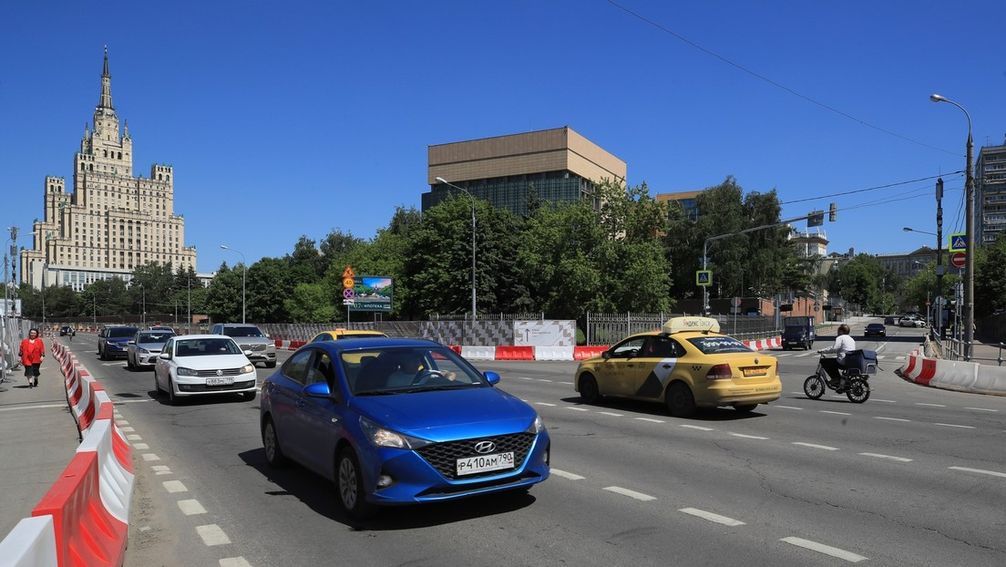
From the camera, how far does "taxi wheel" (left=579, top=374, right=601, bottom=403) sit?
1560 cm

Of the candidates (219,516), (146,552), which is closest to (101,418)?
(219,516)

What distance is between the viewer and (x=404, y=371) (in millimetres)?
7445

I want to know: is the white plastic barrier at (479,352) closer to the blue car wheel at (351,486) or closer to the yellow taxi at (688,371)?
the yellow taxi at (688,371)

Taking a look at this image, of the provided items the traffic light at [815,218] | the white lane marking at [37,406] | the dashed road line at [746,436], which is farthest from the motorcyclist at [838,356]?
the white lane marking at [37,406]

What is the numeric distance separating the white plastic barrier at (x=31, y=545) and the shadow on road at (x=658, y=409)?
10.9 meters

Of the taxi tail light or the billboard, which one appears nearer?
the taxi tail light

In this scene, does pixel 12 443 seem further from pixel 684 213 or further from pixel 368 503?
pixel 684 213

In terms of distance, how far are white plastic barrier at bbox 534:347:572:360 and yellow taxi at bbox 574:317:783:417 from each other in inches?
787

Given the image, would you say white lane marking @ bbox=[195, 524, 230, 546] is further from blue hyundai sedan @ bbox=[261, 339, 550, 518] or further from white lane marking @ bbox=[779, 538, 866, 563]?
white lane marking @ bbox=[779, 538, 866, 563]

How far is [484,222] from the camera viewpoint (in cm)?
6169

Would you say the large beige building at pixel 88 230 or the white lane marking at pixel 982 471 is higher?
the large beige building at pixel 88 230

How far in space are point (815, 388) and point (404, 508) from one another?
41.9ft

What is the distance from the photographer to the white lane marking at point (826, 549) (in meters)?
5.37

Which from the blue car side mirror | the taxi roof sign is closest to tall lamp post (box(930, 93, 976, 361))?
the taxi roof sign
